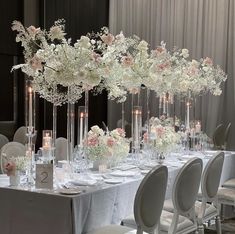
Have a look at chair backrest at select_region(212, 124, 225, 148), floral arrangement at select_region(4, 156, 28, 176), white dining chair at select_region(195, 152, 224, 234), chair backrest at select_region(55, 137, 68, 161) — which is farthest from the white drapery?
floral arrangement at select_region(4, 156, 28, 176)

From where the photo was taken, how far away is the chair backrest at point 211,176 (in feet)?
13.1

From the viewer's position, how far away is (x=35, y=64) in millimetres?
3406

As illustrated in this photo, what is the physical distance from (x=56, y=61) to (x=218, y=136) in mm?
4047

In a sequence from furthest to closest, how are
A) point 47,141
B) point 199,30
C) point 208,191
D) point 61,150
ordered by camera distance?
point 199,30 < point 61,150 < point 208,191 < point 47,141

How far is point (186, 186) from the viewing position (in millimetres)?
3574

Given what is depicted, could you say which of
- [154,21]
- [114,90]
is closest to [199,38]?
[154,21]

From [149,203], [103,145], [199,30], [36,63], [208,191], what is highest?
[199,30]

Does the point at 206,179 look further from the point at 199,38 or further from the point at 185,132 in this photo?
the point at 199,38

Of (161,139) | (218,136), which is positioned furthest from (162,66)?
(218,136)

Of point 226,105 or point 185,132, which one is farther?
point 226,105

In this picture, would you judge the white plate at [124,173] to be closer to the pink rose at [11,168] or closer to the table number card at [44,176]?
the table number card at [44,176]

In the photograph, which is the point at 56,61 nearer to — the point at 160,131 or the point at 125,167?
the point at 125,167

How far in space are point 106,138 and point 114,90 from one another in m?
0.44

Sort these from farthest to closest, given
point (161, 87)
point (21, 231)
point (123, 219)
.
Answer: point (161, 87), point (123, 219), point (21, 231)
